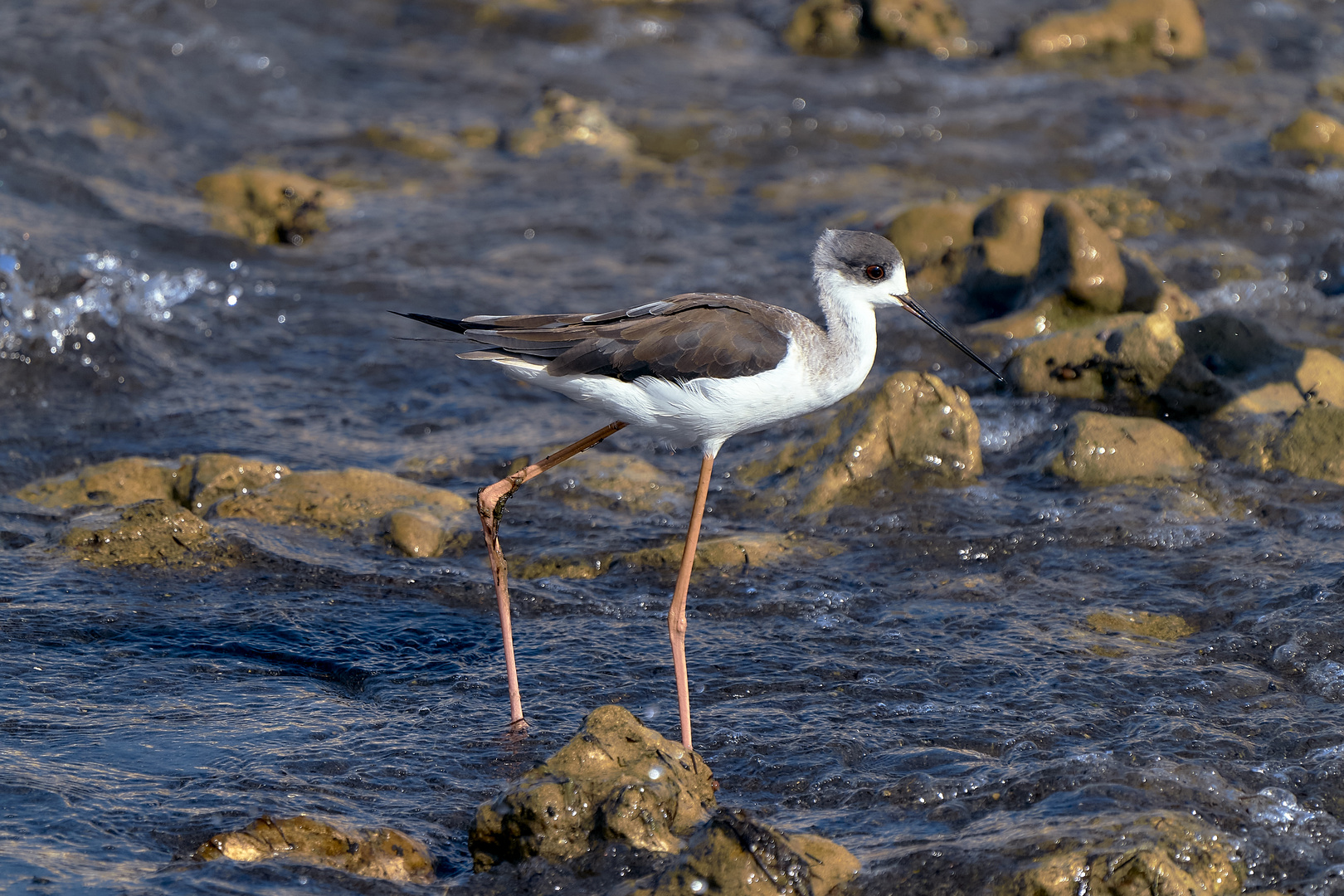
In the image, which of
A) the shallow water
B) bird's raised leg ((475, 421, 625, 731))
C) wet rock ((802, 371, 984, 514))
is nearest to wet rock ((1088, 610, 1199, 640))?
the shallow water

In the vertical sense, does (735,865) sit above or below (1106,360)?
above

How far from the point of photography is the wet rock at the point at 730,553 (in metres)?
6.62

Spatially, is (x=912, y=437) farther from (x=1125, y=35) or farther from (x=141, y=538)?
(x=1125, y=35)

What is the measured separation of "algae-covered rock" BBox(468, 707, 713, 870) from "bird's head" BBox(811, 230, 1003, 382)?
2.21 m

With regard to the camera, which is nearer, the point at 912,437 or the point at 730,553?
the point at 730,553

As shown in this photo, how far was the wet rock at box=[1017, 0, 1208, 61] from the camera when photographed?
51.5ft

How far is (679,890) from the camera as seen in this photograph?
156 inches

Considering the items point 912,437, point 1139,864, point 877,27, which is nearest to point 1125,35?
point 877,27

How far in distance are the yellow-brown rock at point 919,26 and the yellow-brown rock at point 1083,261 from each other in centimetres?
778

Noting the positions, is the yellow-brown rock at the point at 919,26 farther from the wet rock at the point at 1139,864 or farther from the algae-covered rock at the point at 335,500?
the wet rock at the point at 1139,864

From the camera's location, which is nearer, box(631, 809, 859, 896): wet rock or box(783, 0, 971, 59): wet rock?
box(631, 809, 859, 896): wet rock

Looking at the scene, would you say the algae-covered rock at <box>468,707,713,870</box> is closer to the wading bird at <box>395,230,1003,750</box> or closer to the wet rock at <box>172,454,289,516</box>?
the wading bird at <box>395,230,1003,750</box>

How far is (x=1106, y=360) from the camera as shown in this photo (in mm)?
8125

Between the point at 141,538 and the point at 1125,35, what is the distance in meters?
13.3
